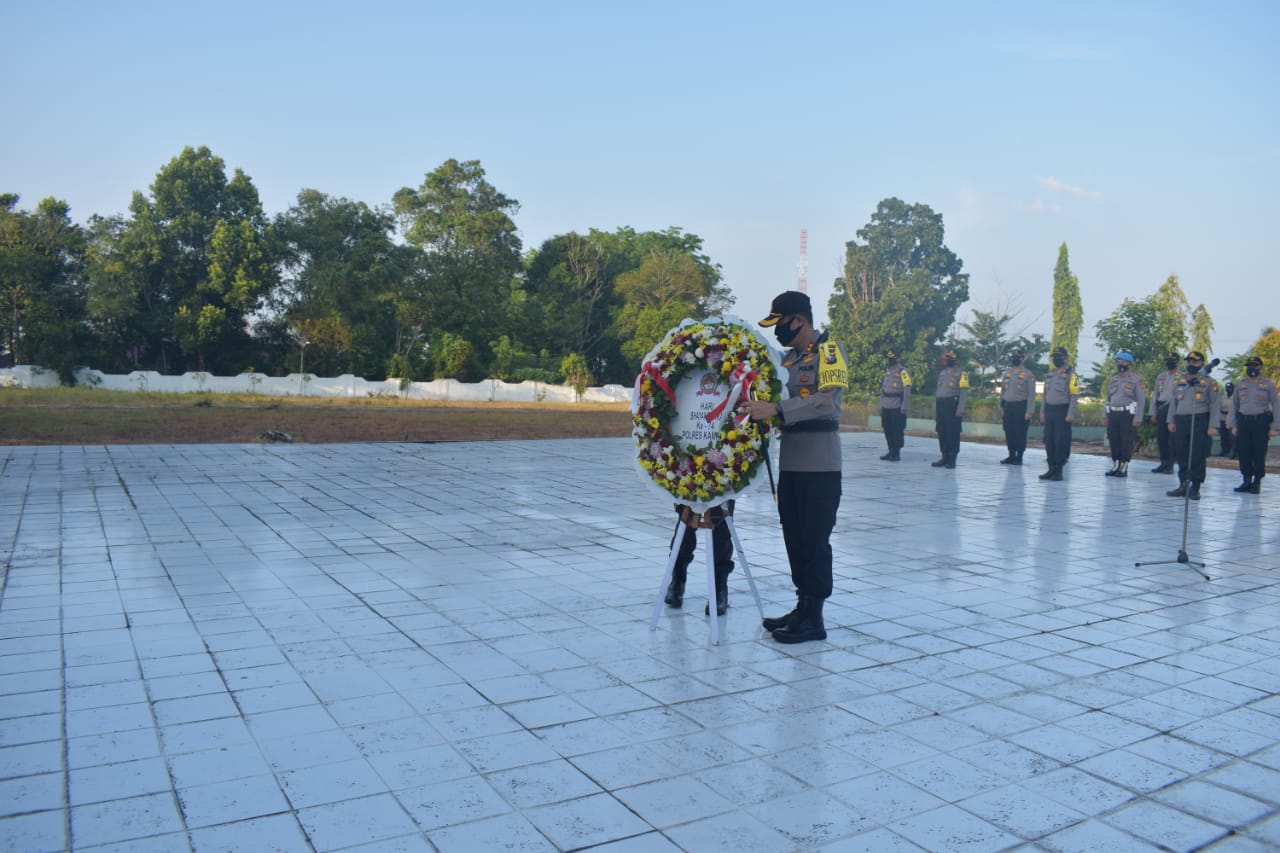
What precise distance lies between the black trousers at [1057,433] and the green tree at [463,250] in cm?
3485

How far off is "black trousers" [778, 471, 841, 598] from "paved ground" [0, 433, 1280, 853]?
13.8 inches

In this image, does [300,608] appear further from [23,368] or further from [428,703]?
[23,368]

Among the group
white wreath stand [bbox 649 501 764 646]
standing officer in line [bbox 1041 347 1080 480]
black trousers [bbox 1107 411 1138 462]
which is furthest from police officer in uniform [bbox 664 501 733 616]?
black trousers [bbox 1107 411 1138 462]

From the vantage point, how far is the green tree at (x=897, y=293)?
39750mm

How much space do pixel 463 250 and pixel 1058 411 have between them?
37.5m

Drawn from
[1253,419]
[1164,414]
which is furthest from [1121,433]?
[1253,419]

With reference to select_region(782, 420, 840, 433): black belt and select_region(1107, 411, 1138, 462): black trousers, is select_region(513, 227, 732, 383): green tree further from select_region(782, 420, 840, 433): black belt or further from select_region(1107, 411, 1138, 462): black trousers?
select_region(782, 420, 840, 433): black belt

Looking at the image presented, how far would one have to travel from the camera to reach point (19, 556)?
6512mm

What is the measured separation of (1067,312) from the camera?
42.8 metres

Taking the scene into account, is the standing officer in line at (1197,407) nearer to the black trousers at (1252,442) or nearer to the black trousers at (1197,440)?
the black trousers at (1197,440)

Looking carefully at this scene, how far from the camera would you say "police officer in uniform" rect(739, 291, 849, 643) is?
4566mm

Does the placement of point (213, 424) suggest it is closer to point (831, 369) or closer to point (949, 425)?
point (949, 425)

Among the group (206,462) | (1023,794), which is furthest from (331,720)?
(206,462)

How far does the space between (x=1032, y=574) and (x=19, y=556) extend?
7061 millimetres
